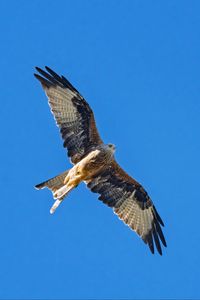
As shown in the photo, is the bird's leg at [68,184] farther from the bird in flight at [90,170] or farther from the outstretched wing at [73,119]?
the outstretched wing at [73,119]

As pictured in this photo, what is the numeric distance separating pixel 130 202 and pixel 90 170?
126 centimetres

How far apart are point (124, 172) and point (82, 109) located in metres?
1.43

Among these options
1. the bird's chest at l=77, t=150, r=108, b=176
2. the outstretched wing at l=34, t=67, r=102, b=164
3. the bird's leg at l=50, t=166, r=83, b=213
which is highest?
the outstretched wing at l=34, t=67, r=102, b=164

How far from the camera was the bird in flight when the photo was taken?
55.7ft

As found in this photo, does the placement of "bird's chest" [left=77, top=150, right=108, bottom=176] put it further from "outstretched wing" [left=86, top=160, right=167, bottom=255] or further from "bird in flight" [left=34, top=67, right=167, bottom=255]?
"outstretched wing" [left=86, top=160, right=167, bottom=255]

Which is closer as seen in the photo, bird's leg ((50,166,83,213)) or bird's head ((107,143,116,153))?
bird's leg ((50,166,83,213))

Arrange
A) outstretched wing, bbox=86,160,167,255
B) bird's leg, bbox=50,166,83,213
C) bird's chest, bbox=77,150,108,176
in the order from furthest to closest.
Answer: outstretched wing, bbox=86,160,167,255 < bird's chest, bbox=77,150,108,176 < bird's leg, bbox=50,166,83,213

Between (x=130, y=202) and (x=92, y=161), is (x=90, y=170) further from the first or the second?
(x=130, y=202)

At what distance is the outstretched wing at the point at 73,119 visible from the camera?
17156mm

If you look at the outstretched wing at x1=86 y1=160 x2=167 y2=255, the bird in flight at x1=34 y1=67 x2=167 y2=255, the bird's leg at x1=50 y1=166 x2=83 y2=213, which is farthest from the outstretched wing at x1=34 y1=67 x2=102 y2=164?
the outstretched wing at x1=86 y1=160 x2=167 y2=255

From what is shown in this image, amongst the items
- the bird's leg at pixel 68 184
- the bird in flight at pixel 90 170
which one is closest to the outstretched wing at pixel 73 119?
the bird in flight at pixel 90 170

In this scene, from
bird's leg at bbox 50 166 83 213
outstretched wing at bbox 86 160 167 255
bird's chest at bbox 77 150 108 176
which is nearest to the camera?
bird's leg at bbox 50 166 83 213

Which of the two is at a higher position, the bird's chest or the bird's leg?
the bird's chest

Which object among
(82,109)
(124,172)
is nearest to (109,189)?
(124,172)
